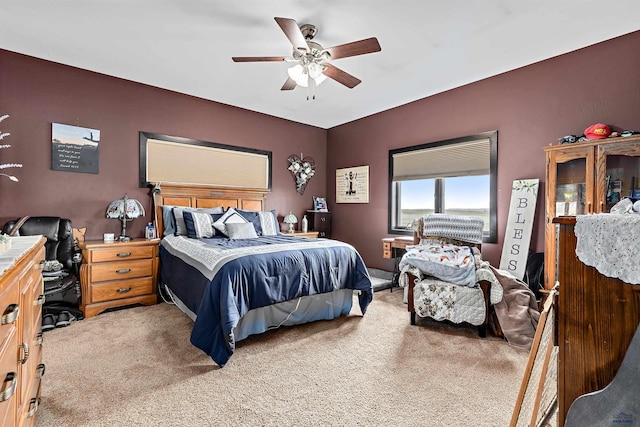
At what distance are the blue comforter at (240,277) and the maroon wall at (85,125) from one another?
1155mm

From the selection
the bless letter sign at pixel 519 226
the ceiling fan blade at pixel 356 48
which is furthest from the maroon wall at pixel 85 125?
the bless letter sign at pixel 519 226

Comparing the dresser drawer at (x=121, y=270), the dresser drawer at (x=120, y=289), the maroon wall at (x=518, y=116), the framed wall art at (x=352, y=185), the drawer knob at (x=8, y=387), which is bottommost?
the dresser drawer at (x=120, y=289)

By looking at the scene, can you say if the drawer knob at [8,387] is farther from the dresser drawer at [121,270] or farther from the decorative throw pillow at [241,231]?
the decorative throw pillow at [241,231]

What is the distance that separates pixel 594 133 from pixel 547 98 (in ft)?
2.45

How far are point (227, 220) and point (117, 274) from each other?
130cm

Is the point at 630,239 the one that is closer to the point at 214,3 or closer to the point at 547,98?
the point at 214,3

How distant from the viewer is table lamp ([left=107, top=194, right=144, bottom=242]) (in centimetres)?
349

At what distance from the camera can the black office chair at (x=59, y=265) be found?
2906 millimetres

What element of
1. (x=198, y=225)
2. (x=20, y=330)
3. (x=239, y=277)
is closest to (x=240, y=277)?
(x=239, y=277)

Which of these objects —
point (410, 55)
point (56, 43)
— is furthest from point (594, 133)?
point (56, 43)

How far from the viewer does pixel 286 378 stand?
2.03m

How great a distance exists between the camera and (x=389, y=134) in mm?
4820

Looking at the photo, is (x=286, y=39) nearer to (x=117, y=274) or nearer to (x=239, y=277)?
(x=239, y=277)

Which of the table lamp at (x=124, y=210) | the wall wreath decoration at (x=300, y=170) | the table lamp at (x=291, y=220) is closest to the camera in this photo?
the table lamp at (x=124, y=210)
